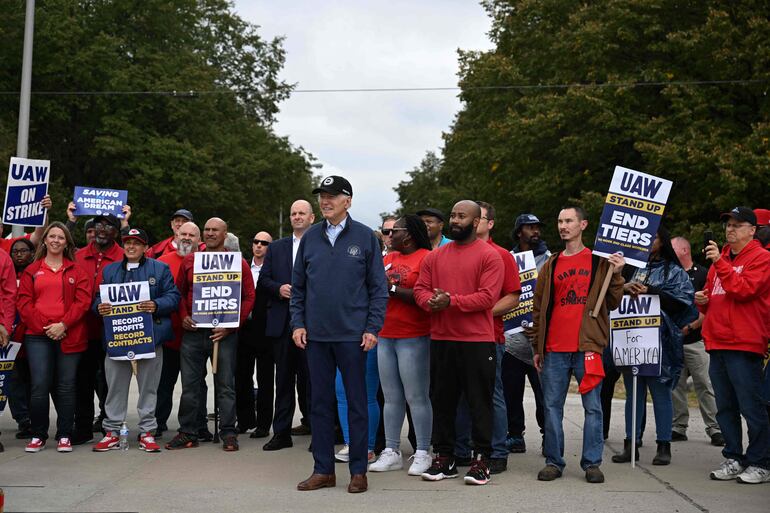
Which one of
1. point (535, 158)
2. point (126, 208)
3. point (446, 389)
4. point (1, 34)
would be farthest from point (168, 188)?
point (446, 389)

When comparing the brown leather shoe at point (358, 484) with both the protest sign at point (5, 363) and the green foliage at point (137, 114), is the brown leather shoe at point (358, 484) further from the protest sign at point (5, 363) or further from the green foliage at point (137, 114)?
the green foliage at point (137, 114)

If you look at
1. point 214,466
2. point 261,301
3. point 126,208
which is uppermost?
point 126,208

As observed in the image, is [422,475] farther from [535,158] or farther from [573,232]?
[535,158]

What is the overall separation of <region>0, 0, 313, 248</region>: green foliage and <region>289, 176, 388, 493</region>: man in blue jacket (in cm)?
2619

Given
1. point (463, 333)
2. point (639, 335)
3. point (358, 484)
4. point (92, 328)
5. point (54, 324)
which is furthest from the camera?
point (92, 328)

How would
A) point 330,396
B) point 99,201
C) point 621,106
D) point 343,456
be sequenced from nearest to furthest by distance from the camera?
1. point 330,396
2. point 343,456
3. point 99,201
4. point 621,106

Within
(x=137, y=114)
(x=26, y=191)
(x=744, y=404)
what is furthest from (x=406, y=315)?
(x=137, y=114)

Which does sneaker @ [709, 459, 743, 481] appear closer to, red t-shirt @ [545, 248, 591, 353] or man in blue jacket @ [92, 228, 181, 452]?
red t-shirt @ [545, 248, 591, 353]

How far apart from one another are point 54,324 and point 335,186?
322cm

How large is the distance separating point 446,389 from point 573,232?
165cm

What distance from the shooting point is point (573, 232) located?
8.45 m

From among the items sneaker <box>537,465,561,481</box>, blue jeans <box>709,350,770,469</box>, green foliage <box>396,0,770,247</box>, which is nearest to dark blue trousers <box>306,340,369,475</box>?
sneaker <box>537,465,561,481</box>

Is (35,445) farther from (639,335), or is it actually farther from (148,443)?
(639,335)

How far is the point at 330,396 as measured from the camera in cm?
803
